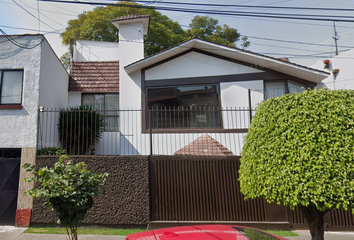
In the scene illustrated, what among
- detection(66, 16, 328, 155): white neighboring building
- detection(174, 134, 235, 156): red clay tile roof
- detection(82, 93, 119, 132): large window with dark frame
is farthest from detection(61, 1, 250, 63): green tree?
detection(174, 134, 235, 156): red clay tile roof

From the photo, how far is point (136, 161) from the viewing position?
20.7ft

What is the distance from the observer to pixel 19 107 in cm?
670

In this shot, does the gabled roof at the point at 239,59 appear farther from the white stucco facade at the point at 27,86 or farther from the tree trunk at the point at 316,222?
the tree trunk at the point at 316,222

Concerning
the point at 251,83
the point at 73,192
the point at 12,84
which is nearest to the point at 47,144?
the point at 12,84

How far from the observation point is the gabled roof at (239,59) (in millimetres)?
8523

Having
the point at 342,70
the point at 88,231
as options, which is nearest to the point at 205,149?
the point at 88,231

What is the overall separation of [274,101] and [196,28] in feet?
72.5

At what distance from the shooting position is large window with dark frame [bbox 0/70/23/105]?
22.6 feet

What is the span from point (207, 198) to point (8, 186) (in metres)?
5.37

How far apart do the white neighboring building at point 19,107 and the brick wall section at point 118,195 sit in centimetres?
51

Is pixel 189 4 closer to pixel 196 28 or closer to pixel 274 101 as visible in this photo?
pixel 274 101

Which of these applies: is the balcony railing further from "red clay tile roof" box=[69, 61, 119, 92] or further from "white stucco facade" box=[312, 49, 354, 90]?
"white stucco facade" box=[312, 49, 354, 90]

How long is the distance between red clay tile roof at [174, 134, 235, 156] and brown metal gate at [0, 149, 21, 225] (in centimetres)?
457

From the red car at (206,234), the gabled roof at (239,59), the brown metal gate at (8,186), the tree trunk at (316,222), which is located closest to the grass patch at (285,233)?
the tree trunk at (316,222)
